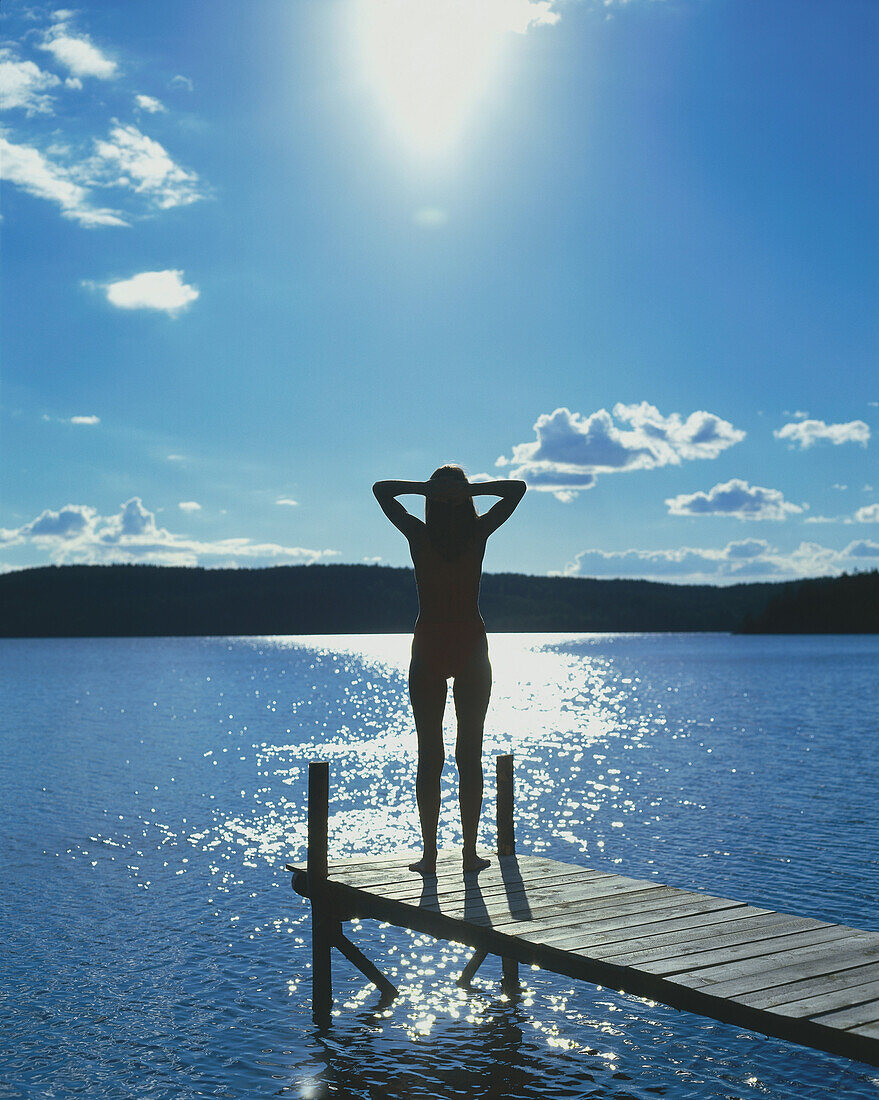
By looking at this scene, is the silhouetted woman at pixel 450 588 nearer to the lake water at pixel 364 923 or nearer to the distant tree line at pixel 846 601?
the lake water at pixel 364 923

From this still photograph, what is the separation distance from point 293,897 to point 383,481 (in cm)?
1130

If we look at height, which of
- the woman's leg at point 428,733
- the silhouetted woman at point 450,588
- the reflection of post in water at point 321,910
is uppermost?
the silhouetted woman at point 450,588

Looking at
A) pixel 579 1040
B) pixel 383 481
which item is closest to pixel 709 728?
pixel 579 1040

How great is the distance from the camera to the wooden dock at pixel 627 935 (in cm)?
635

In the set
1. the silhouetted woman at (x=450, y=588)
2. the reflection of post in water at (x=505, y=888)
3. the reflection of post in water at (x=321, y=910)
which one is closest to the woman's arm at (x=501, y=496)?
the silhouetted woman at (x=450, y=588)

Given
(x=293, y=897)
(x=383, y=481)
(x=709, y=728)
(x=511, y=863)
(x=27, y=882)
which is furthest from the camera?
(x=709, y=728)

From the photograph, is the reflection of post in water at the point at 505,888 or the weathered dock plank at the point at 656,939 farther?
the reflection of post in water at the point at 505,888

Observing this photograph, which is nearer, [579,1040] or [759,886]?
[579,1040]

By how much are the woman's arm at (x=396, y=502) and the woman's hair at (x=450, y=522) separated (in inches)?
5.0

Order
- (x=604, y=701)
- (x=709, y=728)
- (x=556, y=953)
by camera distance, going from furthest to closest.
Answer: (x=604, y=701) < (x=709, y=728) < (x=556, y=953)

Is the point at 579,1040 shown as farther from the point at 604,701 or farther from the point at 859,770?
the point at 604,701

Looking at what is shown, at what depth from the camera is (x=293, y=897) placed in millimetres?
17953

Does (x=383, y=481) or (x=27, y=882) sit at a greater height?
(x=383, y=481)

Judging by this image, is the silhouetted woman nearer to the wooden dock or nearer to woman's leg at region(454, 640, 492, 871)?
woman's leg at region(454, 640, 492, 871)
